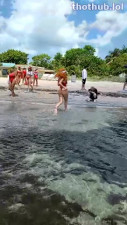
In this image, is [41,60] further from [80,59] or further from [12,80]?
[12,80]

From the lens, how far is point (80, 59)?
236ft

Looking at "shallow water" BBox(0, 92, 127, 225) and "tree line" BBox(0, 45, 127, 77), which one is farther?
"tree line" BBox(0, 45, 127, 77)

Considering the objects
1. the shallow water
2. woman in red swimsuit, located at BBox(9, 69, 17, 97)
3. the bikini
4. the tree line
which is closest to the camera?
the shallow water

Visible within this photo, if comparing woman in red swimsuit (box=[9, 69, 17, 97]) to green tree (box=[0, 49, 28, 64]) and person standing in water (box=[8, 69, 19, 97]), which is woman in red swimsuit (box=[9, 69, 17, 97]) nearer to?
person standing in water (box=[8, 69, 19, 97])

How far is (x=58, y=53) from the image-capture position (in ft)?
329

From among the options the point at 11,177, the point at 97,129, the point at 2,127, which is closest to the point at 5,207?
the point at 11,177

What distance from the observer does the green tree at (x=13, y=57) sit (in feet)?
305

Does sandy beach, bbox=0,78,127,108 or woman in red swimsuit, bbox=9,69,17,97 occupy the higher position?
woman in red swimsuit, bbox=9,69,17,97

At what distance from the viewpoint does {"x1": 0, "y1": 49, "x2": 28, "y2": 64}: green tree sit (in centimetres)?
9300

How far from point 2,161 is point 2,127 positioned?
10.7ft

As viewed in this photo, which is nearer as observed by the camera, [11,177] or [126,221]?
[126,221]

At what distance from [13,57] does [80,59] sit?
29460 millimetres

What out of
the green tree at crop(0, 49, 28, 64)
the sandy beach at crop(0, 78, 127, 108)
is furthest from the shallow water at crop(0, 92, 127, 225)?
the green tree at crop(0, 49, 28, 64)

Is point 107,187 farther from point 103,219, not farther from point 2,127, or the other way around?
point 2,127
